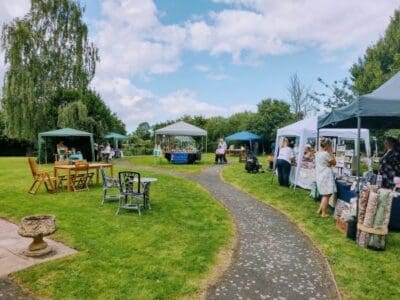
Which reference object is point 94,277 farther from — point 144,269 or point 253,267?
point 253,267

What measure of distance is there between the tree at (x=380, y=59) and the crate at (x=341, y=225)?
1843 cm

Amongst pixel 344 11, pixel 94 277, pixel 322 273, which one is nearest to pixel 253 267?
pixel 322 273

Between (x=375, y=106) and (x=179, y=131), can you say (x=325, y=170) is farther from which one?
(x=179, y=131)

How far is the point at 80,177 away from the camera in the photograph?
34.5 feet

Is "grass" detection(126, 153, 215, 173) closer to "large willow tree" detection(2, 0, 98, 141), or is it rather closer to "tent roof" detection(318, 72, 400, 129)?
"large willow tree" detection(2, 0, 98, 141)

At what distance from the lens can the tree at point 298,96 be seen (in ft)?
112

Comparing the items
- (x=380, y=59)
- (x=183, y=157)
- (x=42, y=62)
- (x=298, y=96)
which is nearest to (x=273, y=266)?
(x=183, y=157)

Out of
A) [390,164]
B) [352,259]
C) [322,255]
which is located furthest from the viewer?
[390,164]

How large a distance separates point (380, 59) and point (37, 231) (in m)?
26.6

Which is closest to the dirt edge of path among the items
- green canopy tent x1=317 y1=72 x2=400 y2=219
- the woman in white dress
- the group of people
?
the group of people

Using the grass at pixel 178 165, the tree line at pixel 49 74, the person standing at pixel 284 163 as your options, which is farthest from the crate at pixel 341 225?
the tree line at pixel 49 74

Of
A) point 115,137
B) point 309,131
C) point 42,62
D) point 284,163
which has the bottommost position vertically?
point 284,163

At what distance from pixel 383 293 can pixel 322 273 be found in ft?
2.37

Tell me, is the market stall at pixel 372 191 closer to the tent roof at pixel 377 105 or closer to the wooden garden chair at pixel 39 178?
the tent roof at pixel 377 105
